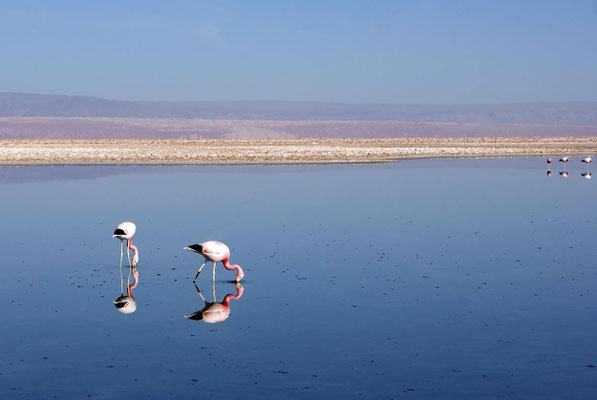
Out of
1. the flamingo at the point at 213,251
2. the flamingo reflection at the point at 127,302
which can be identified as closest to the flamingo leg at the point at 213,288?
the flamingo at the point at 213,251

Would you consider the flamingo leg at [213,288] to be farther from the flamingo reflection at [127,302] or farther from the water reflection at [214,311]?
the flamingo reflection at [127,302]

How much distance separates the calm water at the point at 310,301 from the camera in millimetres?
11055

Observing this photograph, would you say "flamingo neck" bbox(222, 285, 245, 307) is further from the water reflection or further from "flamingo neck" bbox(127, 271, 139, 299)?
"flamingo neck" bbox(127, 271, 139, 299)

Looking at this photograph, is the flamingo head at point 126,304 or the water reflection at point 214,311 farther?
the flamingo head at point 126,304

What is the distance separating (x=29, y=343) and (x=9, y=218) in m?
15.7

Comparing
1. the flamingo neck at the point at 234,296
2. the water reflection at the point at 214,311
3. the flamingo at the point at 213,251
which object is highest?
the flamingo at the point at 213,251

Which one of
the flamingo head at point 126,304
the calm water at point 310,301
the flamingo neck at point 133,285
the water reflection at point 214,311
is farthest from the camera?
the flamingo neck at point 133,285

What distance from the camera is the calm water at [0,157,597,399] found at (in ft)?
36.3

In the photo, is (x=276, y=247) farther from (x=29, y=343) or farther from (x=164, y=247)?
(x=29, y=343)

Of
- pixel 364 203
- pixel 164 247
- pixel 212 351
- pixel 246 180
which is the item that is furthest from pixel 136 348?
pixel 246 180

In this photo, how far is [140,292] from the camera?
16234 mm

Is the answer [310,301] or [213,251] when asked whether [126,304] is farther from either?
[310,301]

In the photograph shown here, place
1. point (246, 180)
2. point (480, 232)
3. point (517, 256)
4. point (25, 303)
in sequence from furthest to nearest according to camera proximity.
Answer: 1. point (246, 180)
2. point (480, 232)
3. point (517, 256)
4. point (25, 303)

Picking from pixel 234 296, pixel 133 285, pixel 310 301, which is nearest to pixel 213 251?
pixel 234 296
